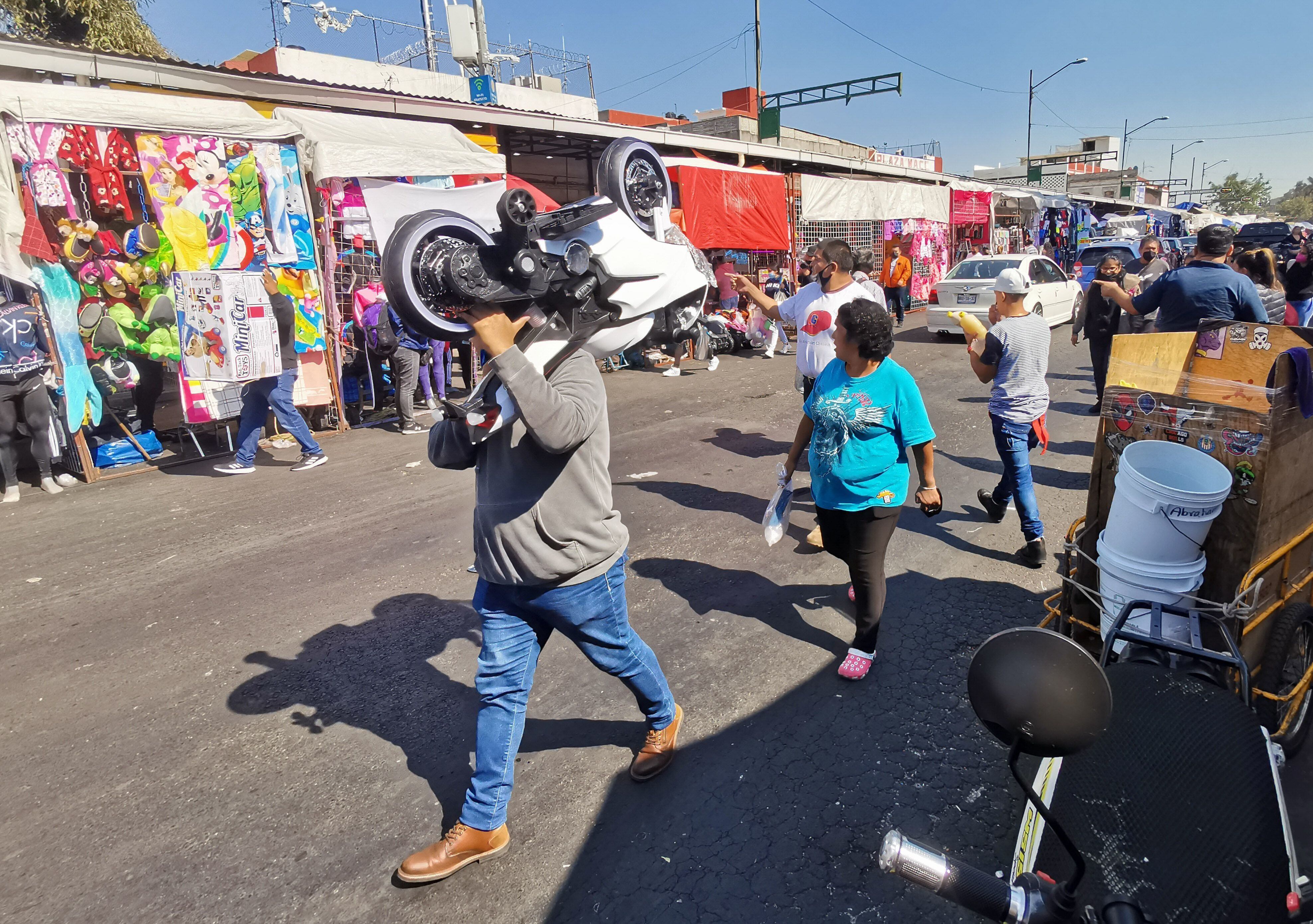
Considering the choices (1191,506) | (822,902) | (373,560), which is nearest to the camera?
(822,902)

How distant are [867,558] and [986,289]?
12.5 meters

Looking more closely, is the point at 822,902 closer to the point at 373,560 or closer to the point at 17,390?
the point at 373,560

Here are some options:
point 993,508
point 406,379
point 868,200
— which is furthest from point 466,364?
point 868,200

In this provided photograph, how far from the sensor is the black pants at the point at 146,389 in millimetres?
8219

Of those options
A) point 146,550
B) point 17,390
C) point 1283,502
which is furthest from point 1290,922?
point 17,390

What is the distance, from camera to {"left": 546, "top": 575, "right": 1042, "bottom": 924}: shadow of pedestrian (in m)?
2.37

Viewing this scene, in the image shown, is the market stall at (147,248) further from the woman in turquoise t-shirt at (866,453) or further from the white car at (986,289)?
the white car at (986,289)

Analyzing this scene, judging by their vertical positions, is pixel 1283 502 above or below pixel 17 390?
below

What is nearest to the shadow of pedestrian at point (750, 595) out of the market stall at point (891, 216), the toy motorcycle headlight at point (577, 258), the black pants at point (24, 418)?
the toy motorcycle headlight at point (577, 258)

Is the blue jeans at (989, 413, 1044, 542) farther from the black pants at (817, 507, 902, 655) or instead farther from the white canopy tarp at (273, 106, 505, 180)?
the white canopy tarp at (273, 106, 505, 180)

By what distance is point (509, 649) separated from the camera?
249 cm

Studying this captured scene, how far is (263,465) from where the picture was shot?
783 cm

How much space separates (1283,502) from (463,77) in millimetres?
26123

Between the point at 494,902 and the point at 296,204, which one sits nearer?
the point at 494,902
